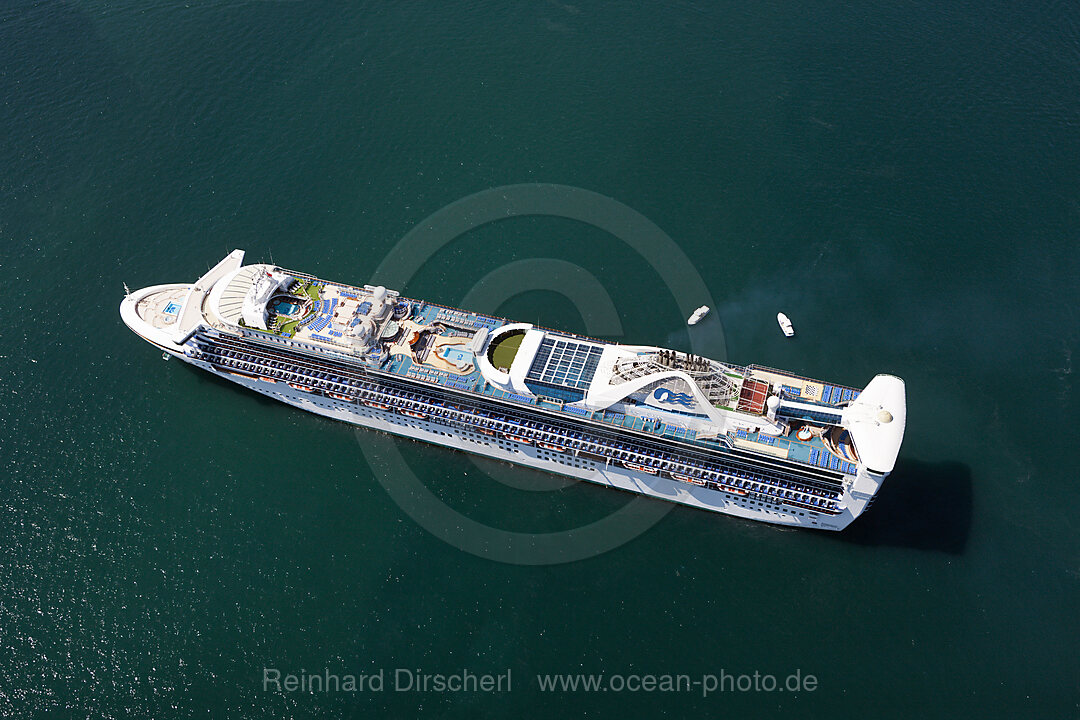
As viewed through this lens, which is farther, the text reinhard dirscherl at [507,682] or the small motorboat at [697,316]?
the small motorboat at [697,316]

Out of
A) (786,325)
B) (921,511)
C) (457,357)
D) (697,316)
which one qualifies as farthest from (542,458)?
(921,511)

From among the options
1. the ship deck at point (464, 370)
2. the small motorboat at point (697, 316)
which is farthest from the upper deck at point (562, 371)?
the small motorboat at point (697, 316)

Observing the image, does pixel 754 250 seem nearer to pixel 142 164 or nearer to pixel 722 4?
pixel 722 4

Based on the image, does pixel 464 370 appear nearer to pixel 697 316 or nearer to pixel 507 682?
pixel 697 316

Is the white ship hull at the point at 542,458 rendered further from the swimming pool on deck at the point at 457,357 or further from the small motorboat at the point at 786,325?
the small motorboat at the point at 786,325

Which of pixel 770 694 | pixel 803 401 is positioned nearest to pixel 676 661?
pixel 770 694
